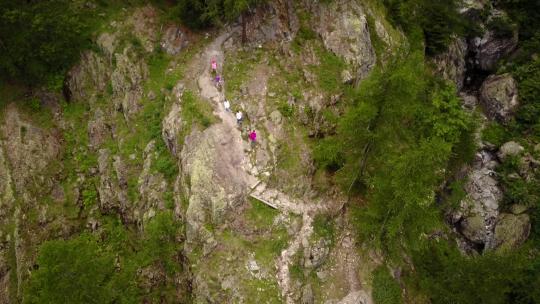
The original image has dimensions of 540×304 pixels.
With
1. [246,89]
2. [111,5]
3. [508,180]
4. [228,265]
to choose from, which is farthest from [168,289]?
[508,180]

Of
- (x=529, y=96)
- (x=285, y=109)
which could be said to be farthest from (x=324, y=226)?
(x=529, y=96)

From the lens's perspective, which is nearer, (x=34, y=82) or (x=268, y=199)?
(x=268, y=199)

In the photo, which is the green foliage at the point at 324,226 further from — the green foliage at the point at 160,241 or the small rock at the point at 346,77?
the small rock at the point at 346,77

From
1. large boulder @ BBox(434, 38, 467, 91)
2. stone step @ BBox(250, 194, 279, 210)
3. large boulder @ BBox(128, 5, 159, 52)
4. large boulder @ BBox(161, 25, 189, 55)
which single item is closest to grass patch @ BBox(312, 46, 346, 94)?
stone step @ BBox(250, 194, 279, 210)

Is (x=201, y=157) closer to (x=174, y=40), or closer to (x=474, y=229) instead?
(x=174, y=40)

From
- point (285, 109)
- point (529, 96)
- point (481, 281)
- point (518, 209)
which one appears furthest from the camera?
point (529, 96)

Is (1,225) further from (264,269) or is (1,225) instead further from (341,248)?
(341,248)
